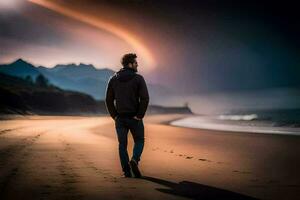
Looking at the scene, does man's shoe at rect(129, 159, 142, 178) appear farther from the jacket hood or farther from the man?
the jacket hood

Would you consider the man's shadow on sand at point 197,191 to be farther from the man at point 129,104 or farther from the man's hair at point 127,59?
the man's hair at point 127,59

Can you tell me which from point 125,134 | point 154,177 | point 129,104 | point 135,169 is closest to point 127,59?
point 129,104

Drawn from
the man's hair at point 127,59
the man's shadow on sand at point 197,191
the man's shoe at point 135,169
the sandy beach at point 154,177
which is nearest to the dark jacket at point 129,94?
the man's hair at point 127,59

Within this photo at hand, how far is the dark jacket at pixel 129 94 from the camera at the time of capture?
349 inches

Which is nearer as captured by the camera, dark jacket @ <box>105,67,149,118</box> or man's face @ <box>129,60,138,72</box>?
dark jacket @ <box>105,67,149,118</box>

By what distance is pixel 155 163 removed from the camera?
→ 11.3 m

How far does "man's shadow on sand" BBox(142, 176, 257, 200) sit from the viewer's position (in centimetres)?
673

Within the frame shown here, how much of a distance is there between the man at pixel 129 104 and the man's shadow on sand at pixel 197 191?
3.38 feet

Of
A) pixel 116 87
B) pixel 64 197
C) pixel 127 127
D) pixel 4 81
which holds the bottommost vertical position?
pixel 64 197

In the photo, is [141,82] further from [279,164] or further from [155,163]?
[279,164]

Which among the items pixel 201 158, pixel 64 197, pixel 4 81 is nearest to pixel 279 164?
pixel 201 158

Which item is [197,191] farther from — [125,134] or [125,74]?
[125,74]

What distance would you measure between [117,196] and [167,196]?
2.19ft

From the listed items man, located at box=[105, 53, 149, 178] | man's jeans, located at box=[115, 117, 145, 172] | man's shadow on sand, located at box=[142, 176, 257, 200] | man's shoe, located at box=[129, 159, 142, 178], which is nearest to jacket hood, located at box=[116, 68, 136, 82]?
man, located at box=[105, 53, 149, 178]
